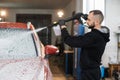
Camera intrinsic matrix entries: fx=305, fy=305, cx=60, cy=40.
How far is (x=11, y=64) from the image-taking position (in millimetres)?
3680

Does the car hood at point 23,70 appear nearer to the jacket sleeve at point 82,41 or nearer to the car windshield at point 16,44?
the car windshield at point 16,44

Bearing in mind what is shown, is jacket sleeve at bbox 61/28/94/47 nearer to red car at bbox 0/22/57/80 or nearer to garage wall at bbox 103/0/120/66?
red car at bbox 0/22/57/80

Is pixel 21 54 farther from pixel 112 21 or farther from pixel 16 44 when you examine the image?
pixel 112 21

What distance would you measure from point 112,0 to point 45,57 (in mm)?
4975

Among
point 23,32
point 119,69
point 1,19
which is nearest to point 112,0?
point 119,69

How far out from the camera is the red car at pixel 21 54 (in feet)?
11.0

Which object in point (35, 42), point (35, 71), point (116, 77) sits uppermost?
point (35, 42)

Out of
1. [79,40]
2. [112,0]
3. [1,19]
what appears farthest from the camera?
[1,19]

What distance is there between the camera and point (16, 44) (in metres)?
4.25

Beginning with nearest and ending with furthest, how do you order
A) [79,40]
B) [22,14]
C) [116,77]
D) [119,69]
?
[79,40]
[116,77]
[119,69]
[22,14]

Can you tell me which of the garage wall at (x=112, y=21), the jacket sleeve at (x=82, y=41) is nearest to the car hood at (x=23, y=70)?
the jacket sleeve at (x=82, y=41)

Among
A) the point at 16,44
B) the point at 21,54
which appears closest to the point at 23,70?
the point at 21,54

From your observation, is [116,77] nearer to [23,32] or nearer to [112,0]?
[112,0]

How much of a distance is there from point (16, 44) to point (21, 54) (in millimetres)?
181
